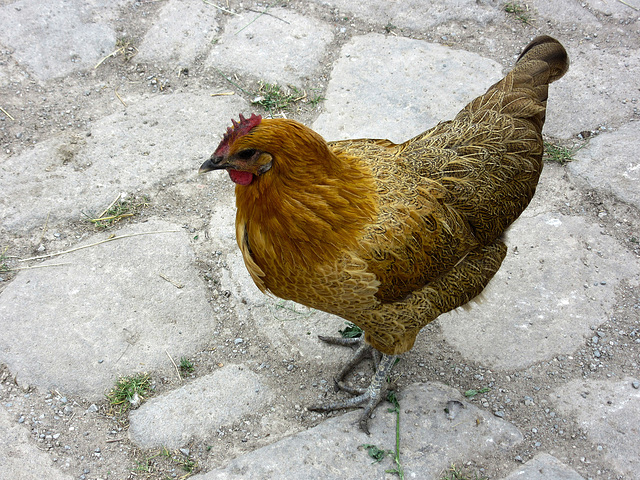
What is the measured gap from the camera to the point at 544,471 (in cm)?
247

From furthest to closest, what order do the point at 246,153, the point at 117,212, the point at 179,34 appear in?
the point at 179,34
the point at 117,212
the point at 246,153

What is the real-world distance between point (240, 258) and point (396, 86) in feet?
6.69

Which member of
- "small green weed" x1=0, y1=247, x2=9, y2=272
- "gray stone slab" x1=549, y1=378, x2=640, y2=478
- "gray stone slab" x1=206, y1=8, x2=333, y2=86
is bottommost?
"gray stone slab" x1=549, y1=378, x2=640, y2=478

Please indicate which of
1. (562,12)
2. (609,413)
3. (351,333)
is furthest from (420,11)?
(609,413)

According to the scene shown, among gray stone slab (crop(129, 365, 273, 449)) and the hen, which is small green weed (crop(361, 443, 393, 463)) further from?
gray stone slab (crop(129, 365, 273, 449))

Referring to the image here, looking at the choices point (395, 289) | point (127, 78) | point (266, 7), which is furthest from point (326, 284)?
point (266, 7)

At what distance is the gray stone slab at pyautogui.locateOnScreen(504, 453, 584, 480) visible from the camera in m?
2.44

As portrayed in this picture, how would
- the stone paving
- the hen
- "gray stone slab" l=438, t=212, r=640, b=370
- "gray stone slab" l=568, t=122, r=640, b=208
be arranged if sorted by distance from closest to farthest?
the hen < the stone paving < "gray stone slab" l=438, t=212, r=640, b=370 < "gray stone slab" l=568, t=122, r=640, b=208

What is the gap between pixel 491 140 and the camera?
267 cm

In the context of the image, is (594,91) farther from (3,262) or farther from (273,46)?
(3,262)

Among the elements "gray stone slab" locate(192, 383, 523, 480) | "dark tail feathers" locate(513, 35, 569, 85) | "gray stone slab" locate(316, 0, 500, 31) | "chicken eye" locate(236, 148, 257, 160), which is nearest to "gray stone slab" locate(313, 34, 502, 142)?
"gray stone slab" locate(316, 0, 500, 31)

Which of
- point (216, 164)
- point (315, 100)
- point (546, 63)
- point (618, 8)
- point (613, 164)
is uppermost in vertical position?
point (216, 164)

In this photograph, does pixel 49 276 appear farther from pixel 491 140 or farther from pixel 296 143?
pixel 491 140

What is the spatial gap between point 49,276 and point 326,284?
1945 mm
